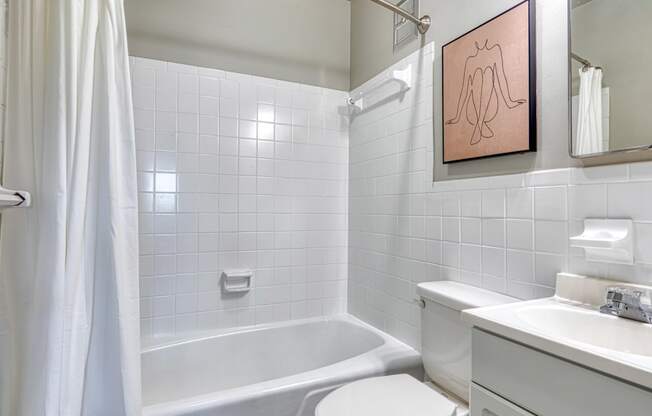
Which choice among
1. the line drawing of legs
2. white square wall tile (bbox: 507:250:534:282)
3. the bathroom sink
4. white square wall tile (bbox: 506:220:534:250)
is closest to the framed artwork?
the line drawing of legs

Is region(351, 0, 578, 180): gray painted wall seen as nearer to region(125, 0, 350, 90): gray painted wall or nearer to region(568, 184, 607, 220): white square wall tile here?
region(568, 184, 607, 220): white square wall tile

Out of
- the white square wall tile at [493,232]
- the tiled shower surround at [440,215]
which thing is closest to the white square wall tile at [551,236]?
the tiled shower surround at [440,215]

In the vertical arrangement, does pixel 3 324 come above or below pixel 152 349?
above

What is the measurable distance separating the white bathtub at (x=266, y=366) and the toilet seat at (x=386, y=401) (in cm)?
21

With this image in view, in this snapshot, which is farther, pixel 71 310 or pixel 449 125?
pixel 449 125

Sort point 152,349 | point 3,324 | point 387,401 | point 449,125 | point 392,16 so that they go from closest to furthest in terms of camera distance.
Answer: point 3,324 → point 387,401 → point 449,125 → point 152,349 → point 392,16

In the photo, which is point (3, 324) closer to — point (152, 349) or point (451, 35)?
point (152, 349)

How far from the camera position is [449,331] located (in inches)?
51.4

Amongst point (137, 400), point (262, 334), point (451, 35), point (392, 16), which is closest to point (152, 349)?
point (262, 334)

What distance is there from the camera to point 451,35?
1.52 m

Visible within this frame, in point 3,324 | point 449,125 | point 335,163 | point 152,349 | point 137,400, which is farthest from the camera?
point 335,163

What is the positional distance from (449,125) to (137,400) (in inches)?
61.8

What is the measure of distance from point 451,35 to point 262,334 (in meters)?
1.91

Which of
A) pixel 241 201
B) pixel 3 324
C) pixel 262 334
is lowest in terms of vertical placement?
pixel 262 334
